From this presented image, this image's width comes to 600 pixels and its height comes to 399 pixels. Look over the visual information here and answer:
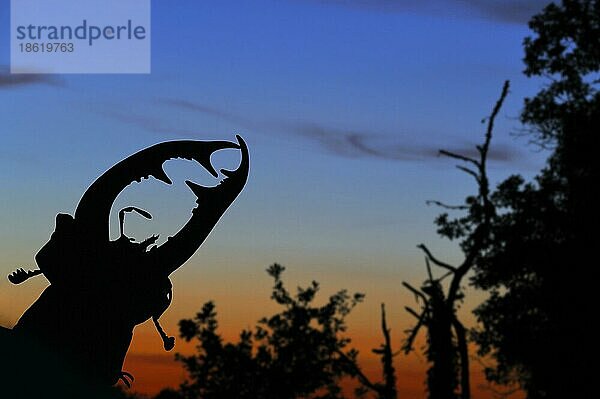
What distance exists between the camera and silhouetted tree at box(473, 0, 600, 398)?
22391 mm

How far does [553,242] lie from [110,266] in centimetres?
1769

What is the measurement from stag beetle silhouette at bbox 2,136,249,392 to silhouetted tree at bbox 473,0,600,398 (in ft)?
55.8

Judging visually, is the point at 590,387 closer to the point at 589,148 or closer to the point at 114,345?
the point at 589,148

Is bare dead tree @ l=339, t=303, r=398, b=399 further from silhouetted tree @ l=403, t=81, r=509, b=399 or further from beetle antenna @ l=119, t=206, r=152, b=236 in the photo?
beetle antenna @ l=119, t=206, r=152, b=236

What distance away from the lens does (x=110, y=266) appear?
6477 mm

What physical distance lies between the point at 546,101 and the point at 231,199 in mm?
18546

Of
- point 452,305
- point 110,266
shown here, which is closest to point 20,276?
point 110,266

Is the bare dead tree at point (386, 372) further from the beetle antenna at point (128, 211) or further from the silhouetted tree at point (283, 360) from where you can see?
the beetle antenna at point (128, 211)

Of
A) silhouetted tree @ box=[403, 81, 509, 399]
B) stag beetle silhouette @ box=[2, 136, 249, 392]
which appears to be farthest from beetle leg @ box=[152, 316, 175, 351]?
silhouetted tree @ box=[403, 81, 509, 399]

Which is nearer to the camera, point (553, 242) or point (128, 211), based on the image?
point (128, 211)

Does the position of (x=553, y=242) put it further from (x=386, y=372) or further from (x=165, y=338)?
(x=165, y=338)

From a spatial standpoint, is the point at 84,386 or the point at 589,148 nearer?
the point at 84,386

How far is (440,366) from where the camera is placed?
22.3 metres

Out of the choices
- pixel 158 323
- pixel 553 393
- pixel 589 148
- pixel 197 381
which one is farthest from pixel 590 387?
pixel 158 323
